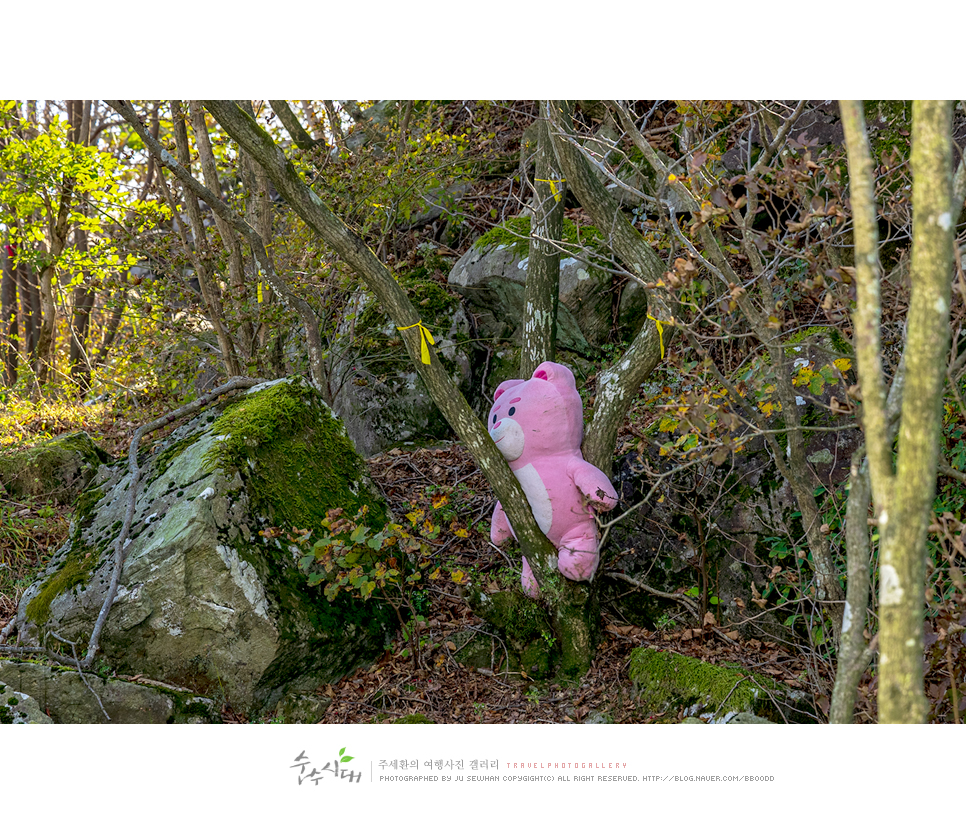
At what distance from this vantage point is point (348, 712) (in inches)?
143

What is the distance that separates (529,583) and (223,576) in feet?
5.23

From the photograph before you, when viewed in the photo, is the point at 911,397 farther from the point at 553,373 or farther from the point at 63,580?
the point at 63,580

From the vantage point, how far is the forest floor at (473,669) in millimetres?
3637

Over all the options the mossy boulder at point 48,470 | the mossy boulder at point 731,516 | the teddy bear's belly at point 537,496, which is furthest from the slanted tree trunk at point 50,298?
the mossy boulder at point 731,516

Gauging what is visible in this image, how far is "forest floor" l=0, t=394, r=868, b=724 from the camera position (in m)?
3.64

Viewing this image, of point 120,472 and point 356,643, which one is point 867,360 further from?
point 120,472

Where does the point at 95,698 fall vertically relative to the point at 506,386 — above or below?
below

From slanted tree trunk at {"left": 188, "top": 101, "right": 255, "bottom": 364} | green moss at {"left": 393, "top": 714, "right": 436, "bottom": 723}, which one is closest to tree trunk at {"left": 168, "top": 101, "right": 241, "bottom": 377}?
slanted tree trunk at {"left": 188, "top": 101, "right": 255, "bottom": 364}

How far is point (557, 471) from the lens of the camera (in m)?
3.88

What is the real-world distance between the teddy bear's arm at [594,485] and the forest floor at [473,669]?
725 millimetres

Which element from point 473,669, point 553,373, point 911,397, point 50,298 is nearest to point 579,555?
point 473,669

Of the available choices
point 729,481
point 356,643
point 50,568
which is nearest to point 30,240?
point 50,568

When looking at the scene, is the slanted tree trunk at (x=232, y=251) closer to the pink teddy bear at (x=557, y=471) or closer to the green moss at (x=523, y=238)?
the green moss at (x=523, y=238)

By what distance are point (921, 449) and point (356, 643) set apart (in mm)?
3016
